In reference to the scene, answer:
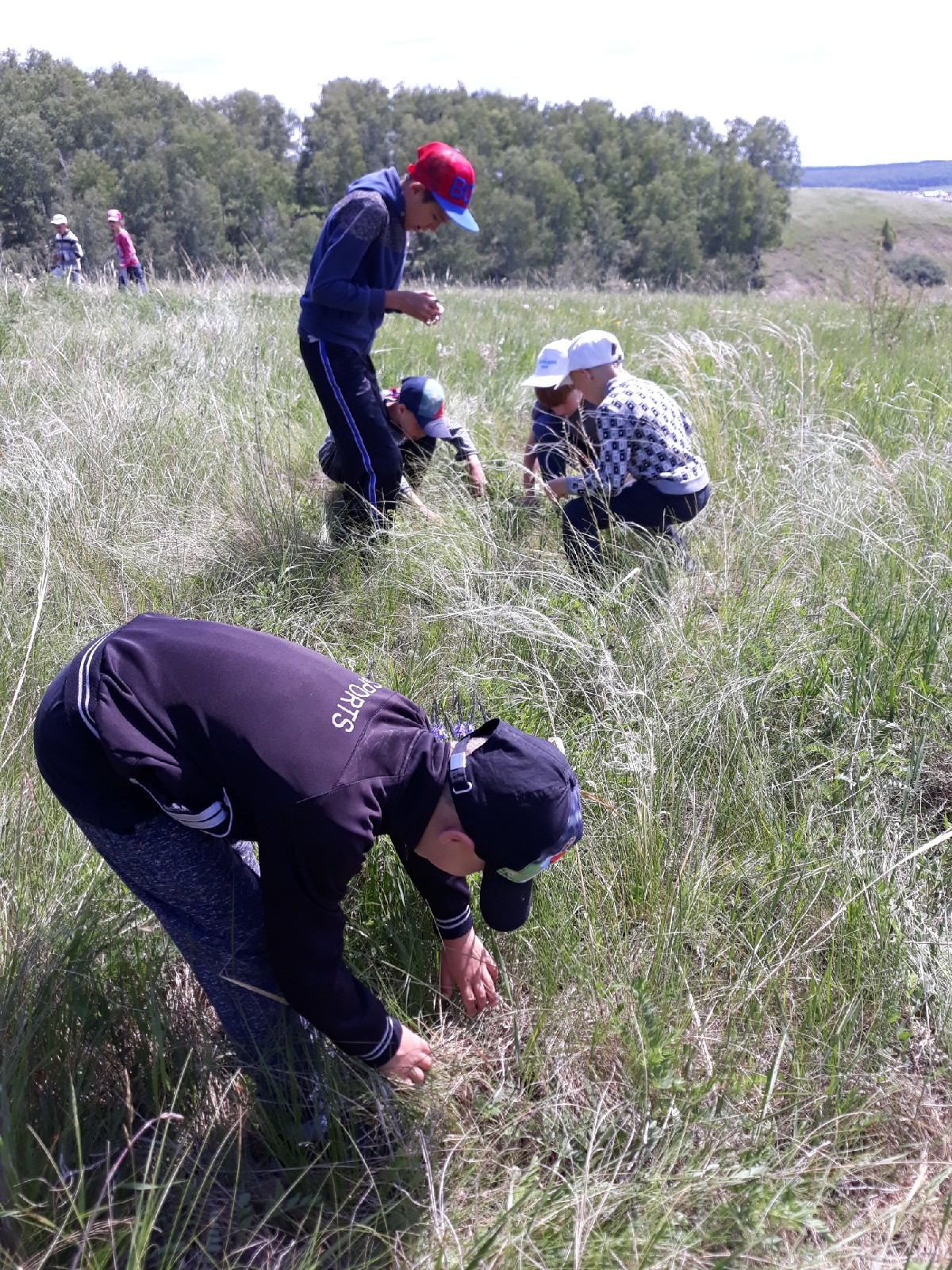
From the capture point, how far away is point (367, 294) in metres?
3.52

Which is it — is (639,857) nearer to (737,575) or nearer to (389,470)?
(737,575)

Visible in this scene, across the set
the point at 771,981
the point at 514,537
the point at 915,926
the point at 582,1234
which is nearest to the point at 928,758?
the point at 915,926

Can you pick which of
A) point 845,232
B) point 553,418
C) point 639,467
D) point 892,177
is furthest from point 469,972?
point 892,177

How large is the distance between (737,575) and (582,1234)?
2.30 metres

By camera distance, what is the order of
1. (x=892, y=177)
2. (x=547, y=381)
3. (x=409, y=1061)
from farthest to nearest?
(x=892, y=177) → (x=547, y=381) → (x=409, y=1061)

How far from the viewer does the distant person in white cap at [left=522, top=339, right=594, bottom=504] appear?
4.06 meters

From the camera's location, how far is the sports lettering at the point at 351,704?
151 centimetres

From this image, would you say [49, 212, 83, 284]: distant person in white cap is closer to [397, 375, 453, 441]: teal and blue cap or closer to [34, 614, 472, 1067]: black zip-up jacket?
[397, 375, 453, 441]: teal and blue cap

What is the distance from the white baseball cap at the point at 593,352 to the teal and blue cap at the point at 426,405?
0.71 meters

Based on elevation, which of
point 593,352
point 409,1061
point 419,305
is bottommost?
point 409,1061

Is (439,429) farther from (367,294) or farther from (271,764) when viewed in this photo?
(271,764)

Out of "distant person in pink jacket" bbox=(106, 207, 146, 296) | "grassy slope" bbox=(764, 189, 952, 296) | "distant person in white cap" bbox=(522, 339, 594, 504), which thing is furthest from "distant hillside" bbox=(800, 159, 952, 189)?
"distant person in white cap" bbox=(522, 339, 594, 504)

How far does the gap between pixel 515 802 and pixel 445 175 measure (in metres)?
2.92

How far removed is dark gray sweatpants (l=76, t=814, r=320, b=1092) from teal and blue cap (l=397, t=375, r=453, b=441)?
281 centimetres
